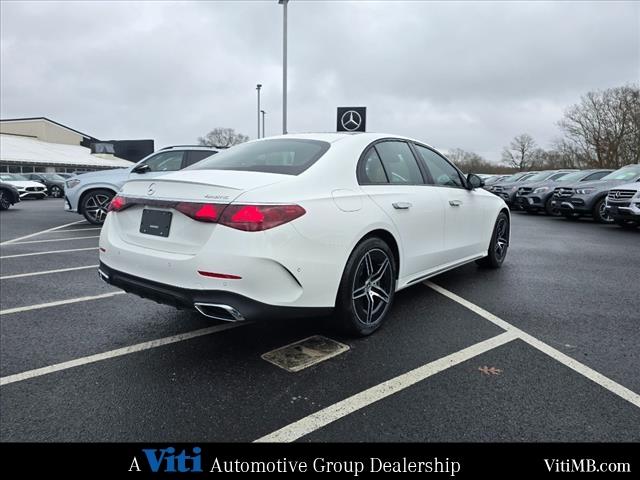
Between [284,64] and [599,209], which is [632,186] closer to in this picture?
[599,209]

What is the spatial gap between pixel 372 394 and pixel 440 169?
2.78 metres

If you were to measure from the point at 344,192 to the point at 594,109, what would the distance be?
50448mm

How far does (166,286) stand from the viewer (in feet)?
8.91

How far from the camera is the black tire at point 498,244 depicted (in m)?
5.56

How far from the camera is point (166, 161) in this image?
1003 cm

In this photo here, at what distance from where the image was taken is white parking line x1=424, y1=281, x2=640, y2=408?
2.53 meters

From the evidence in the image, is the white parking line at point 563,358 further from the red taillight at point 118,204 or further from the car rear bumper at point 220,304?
the red taillight at point 118,204

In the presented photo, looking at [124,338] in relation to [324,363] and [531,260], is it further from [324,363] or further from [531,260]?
[531,260]

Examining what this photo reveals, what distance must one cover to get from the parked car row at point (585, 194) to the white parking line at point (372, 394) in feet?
30.0
